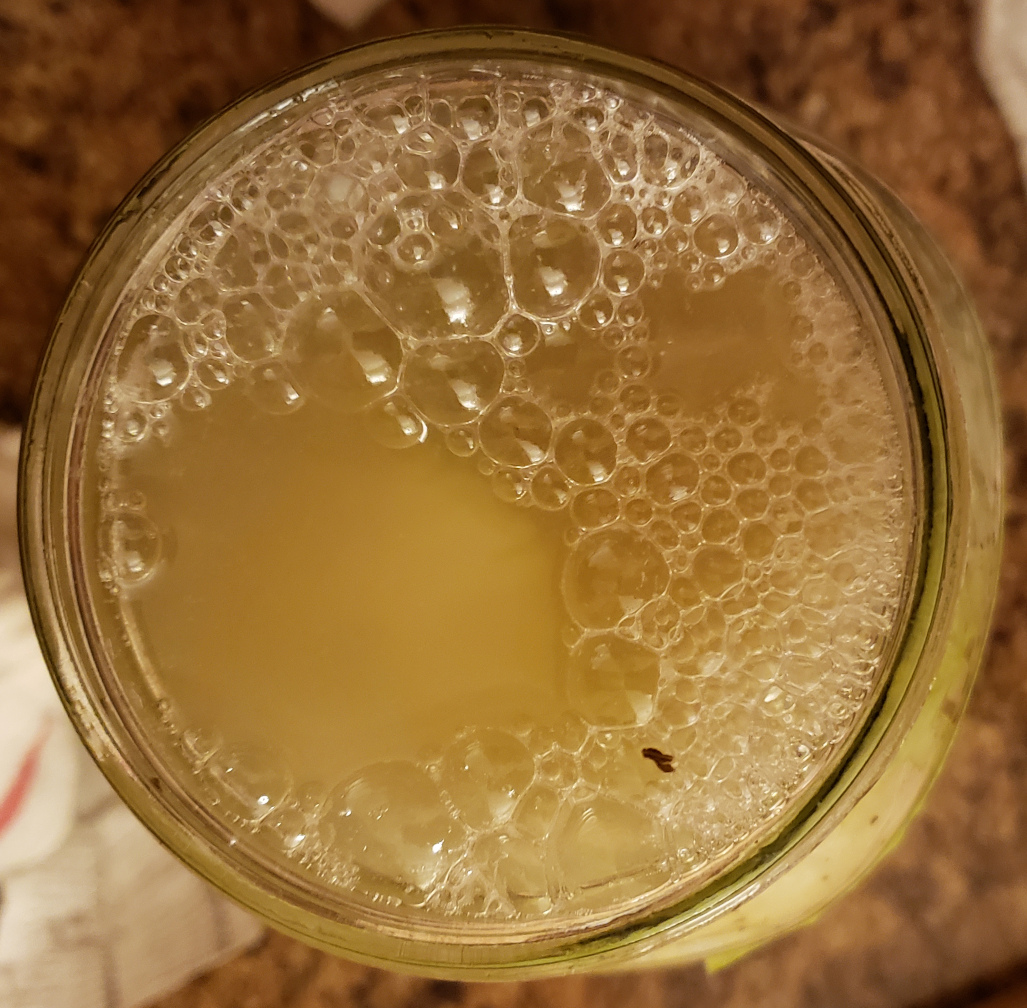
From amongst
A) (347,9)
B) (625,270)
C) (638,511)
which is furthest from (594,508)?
(347,9)

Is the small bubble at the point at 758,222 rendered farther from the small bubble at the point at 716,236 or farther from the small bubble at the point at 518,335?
the small bubble at the point at 518,335

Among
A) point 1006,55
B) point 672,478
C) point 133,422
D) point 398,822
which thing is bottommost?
point 398,822

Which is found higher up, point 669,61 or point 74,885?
point 669,61

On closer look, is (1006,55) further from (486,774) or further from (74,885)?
(74,885)

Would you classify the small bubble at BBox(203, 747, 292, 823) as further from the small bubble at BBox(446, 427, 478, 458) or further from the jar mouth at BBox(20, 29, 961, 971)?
the small bubble at BBox(446, 427, 478, 458)

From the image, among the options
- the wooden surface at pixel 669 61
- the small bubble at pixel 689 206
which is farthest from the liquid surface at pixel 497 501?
the wooden surface at pixel 669 61
